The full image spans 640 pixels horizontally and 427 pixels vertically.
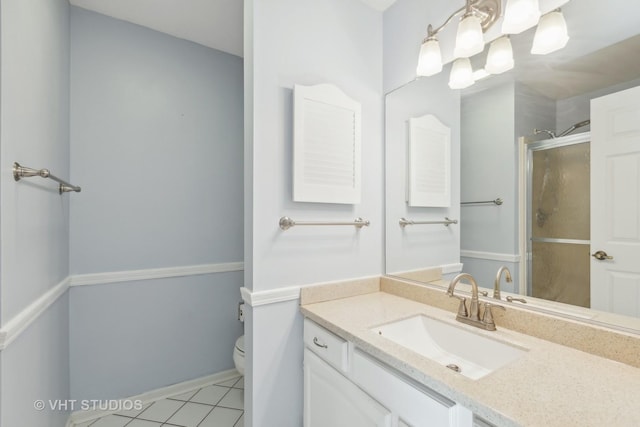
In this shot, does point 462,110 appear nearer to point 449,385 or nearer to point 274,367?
point 449,385

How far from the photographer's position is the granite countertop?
0.63 m

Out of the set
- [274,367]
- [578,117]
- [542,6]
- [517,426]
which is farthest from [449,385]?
[542,6]

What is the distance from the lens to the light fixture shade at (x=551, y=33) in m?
1.03

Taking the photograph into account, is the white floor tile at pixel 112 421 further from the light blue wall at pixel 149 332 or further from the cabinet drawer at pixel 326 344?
the cabinet drawer at pixel 326 344

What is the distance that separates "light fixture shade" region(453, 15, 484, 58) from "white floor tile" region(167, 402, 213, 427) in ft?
8.18

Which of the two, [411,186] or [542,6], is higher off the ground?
[542,6]

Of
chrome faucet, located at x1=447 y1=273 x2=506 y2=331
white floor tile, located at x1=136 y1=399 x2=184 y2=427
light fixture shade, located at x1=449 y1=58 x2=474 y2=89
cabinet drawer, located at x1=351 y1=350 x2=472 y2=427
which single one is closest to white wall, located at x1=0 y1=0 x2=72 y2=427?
white floor tile, located at x1=136 y1=399 x2=184 y2=427

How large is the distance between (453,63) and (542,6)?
14.7 inches

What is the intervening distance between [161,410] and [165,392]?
0.47 ft

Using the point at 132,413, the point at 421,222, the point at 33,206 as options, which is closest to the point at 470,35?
the point at 421,222

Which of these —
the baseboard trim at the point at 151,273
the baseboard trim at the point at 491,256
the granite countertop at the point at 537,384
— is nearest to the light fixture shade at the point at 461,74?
the baseboard trim at the point at 491,256

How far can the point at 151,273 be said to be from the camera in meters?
2.01

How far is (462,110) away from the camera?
139cm

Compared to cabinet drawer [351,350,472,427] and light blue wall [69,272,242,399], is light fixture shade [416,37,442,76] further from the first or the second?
light blue wall [69,272,242,399]
